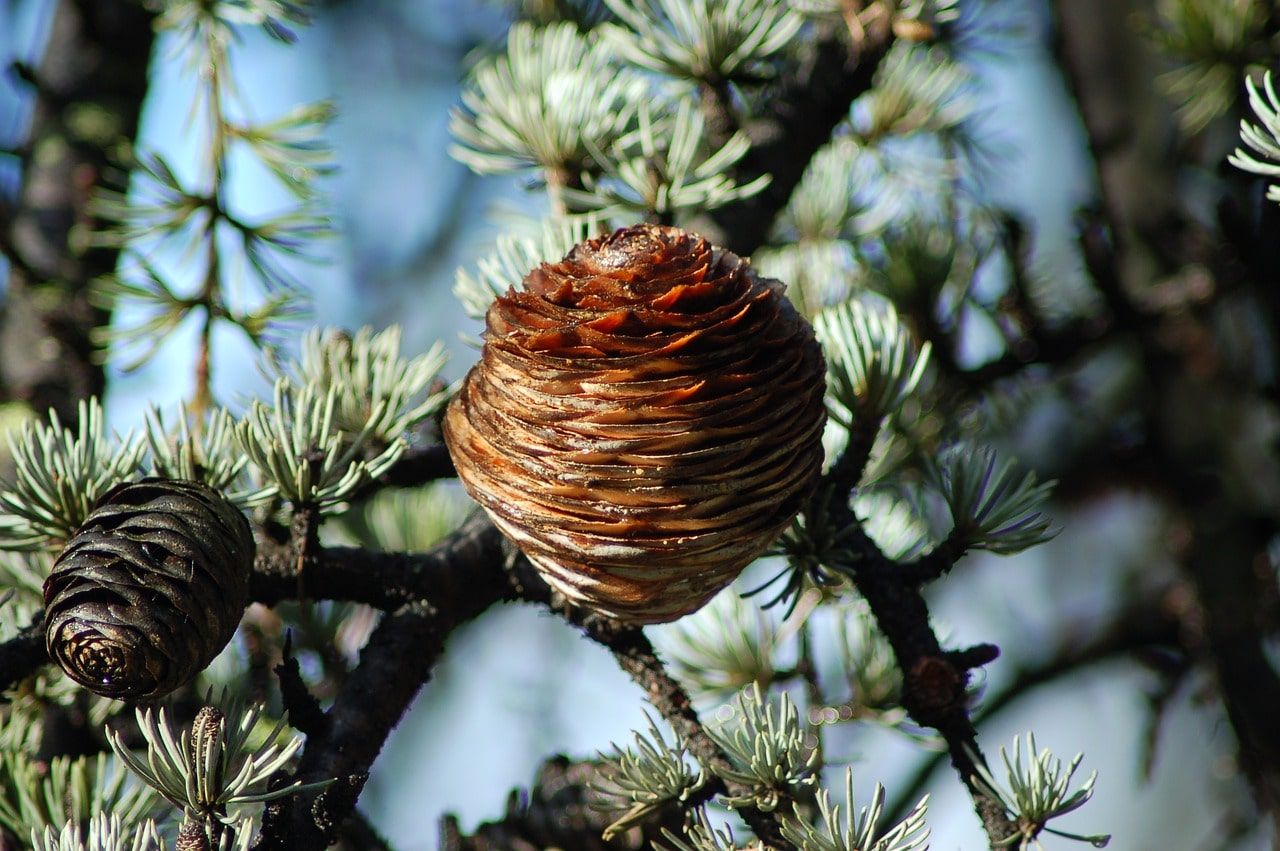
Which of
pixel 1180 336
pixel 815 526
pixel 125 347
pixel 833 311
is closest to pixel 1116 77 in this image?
pixel 1180 336

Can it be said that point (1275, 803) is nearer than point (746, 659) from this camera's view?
No

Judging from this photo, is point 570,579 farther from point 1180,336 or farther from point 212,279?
point 1180,336

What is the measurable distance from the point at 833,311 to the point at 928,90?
1.46ft

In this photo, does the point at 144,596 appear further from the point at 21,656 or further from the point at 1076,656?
the point at 1076,656

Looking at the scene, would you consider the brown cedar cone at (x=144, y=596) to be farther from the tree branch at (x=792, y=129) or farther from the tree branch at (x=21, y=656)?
the tree branch at (x=792, y=129)

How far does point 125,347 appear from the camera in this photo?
778 mm

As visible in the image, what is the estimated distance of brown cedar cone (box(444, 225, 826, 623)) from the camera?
1.48 ft

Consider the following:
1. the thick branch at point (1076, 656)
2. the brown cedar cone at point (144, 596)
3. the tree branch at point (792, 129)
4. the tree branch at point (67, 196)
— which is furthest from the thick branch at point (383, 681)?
the thick branch at point (1076, 656)

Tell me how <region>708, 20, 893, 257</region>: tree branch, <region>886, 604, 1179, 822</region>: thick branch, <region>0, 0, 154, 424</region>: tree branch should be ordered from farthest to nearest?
<region>886, 604, 1179, 822</region>: thick branch → <region>0, 0, 154, 424</region>: tree branch → <region>708, 20, 893, 257</region>: tree branch

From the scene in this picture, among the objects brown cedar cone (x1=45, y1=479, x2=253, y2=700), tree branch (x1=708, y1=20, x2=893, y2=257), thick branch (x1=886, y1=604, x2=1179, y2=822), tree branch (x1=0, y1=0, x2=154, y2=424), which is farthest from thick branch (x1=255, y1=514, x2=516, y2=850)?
thick branch (x1=886, y1=604, x2=1179, y2=822)

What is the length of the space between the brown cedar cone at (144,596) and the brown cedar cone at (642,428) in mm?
114

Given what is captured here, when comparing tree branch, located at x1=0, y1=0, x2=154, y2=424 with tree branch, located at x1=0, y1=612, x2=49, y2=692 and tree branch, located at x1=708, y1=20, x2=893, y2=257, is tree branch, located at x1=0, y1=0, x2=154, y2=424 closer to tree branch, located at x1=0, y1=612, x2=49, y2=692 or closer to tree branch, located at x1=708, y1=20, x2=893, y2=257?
tree branch, located at x1=0, y1=612, x2=49, y2=692

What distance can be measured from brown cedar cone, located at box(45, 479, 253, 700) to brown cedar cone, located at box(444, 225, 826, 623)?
0.11 m

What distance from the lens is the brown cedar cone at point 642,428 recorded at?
45 centimetres
